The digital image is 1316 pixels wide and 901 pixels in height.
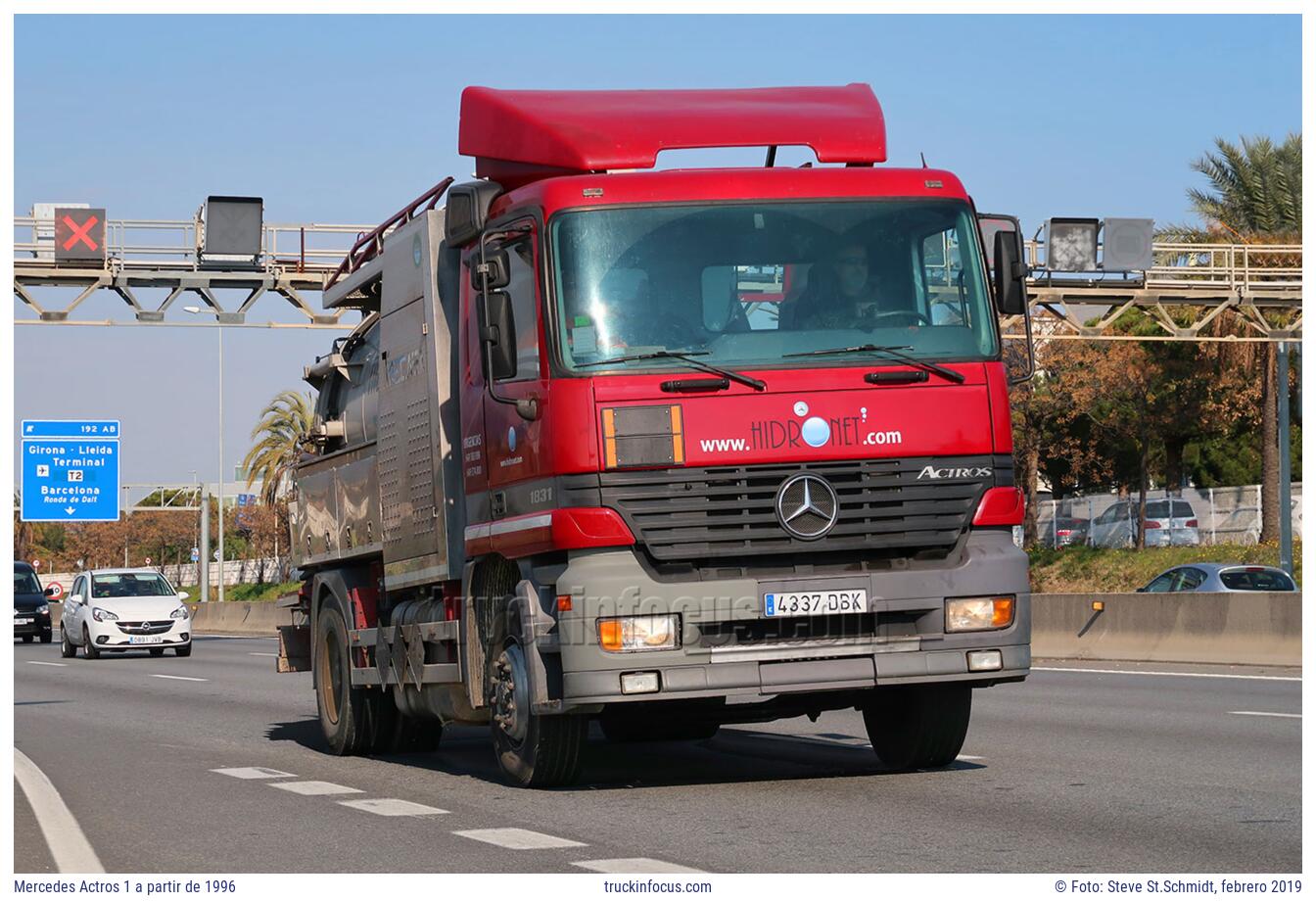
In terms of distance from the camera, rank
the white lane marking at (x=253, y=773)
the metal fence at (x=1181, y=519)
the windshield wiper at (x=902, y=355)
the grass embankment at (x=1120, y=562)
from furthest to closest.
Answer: the metal fence at (x=1181, y=519), the grass embankment at (x=1120, y=562), the white lane marking at (x=253, y=773), the windshield wiper at (x=902, y=355)

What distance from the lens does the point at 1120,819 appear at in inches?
373

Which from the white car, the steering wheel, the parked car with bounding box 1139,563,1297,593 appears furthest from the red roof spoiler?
the white car

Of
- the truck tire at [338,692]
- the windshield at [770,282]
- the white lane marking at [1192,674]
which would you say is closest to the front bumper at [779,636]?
the windshield at [770,282]

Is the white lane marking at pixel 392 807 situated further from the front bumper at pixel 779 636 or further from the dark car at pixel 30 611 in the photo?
the dark car at pixel 30 611

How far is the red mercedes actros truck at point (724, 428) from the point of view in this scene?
10.4 metres

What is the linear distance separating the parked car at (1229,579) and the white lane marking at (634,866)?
2087 cm

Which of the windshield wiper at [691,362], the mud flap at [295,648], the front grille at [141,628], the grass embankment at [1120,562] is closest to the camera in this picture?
the windshield wiper at [691,362]

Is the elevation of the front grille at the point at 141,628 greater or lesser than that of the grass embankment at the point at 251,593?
lesser

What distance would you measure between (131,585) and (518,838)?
29797 millimetres

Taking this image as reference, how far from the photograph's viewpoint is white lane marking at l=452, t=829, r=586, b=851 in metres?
8.88

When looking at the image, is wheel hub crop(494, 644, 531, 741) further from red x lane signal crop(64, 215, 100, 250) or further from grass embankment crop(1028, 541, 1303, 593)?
grass embankment crop(1028, 541, 1303, 593)

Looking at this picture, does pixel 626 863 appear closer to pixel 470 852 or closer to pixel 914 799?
pixel 470 852


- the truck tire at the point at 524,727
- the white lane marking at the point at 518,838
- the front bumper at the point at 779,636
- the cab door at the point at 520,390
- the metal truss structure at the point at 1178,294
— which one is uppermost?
the metal truss structure at the point at 1178,294

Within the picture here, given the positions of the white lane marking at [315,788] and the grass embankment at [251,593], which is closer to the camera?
the white lane marking at [315,788]
